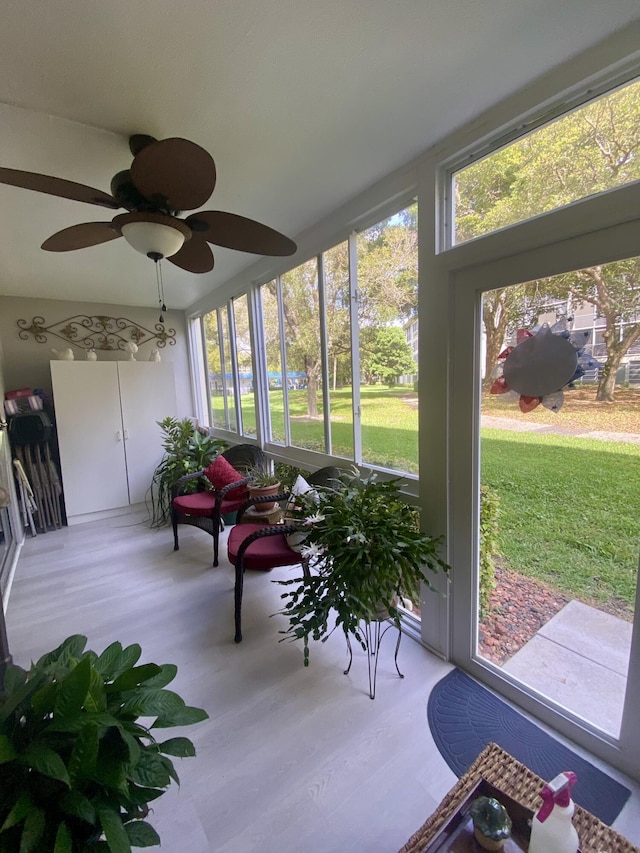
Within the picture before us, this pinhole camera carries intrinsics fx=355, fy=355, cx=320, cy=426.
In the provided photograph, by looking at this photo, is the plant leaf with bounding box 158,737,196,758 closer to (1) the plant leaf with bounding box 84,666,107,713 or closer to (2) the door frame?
(1) the plant leaf with bounding box 84,666,107,713

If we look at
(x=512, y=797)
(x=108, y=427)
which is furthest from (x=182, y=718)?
(x=108, y=427)

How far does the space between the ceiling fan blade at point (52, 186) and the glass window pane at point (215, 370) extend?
287 cm

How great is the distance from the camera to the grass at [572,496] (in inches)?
50.7

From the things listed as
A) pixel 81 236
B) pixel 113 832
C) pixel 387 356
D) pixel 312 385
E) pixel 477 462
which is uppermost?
pixel 81 236

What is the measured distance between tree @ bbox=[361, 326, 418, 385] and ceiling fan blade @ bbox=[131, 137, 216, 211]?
1.19m

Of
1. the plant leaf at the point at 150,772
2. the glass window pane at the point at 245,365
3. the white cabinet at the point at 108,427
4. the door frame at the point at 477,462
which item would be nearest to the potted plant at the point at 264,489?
the glass window pane at the point at 245,365

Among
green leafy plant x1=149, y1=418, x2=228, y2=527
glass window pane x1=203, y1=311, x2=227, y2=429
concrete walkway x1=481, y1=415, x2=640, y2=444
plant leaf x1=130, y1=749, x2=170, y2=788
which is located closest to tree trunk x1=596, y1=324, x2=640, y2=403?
concrete walkway x1=481, y1=415, x2=640, y2=444

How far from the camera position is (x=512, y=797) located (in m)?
0.92

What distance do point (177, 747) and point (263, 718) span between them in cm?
77

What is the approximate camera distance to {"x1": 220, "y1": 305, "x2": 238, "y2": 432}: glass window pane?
4.05 metres

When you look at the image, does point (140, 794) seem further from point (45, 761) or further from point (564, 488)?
point (564, 488)

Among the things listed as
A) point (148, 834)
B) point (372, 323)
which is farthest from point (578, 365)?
point (148, 834)

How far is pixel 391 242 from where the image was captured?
2.05 metres

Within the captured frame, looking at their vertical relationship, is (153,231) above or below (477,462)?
above
